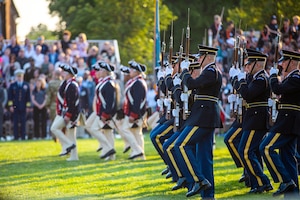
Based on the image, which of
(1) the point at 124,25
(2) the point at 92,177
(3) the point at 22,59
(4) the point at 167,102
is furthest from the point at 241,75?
(1) the point at 124,25

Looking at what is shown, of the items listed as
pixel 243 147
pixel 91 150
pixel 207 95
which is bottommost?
pixel 91 150

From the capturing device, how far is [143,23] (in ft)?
108

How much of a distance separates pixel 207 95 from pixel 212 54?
0.58m

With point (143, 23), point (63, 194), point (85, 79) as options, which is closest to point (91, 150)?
point (85, 79)

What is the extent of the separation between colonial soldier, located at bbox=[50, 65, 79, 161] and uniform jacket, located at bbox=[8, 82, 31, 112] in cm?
630

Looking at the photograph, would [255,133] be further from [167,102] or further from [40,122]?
[40,122]

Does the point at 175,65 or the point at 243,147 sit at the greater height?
the point at 175,65

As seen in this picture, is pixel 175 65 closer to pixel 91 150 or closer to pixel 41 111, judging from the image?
pixel 91 150

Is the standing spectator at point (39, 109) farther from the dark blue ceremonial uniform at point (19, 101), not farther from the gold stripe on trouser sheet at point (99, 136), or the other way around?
the gold stripe on trouser sheet at point (99, 136)

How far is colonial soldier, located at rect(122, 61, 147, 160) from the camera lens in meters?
19.0

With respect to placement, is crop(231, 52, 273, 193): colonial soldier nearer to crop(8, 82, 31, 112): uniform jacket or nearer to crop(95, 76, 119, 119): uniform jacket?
crop(95, 76, 119, 119): uniform jacket

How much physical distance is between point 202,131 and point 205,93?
53cm

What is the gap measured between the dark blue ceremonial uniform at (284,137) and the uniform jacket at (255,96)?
431 millimetres

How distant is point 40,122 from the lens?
26.0 meters
